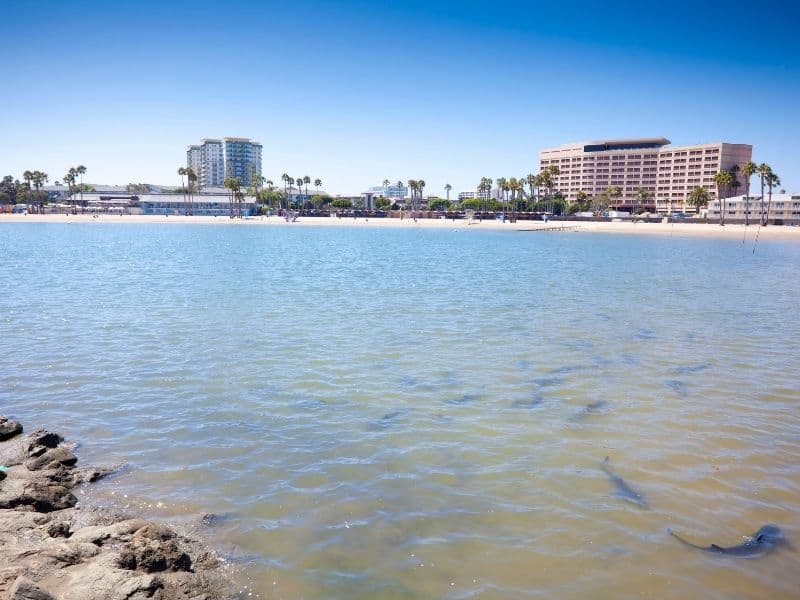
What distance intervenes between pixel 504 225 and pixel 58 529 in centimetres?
14086

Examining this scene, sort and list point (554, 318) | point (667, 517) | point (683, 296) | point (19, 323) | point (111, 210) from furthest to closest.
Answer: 1. point (111, 210)
2. point (683, 296)
3. point (554, 318)
4. point (19, 323)
5. point (667, 517)

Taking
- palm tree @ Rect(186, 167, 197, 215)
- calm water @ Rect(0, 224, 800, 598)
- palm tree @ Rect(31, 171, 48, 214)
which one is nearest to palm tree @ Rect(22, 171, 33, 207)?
palm tree @ Rect(31, 171, 48, 214)

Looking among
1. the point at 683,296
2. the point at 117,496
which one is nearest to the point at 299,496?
the point at 117,496

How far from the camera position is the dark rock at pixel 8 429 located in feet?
33.3

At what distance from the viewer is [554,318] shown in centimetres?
2316

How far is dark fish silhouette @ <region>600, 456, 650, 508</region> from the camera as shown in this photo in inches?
336

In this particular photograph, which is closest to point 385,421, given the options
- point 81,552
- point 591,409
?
point 591,409

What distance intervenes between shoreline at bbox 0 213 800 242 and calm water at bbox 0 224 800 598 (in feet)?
300

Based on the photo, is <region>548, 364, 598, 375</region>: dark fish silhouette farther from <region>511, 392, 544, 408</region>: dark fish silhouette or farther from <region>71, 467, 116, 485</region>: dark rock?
<region>71, 467, 116, 485</region>: dark rock

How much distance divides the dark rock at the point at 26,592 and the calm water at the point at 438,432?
2.17m

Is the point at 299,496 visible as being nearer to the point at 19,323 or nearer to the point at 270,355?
the point at 270,355

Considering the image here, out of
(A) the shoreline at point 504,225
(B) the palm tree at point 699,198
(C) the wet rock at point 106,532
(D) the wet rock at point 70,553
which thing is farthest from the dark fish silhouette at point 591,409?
(B) the palm tree at point 699,198

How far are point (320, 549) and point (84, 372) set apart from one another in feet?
33.0

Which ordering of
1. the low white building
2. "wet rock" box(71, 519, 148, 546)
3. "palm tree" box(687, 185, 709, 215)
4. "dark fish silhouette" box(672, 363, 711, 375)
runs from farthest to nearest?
"palm tree" box(687, 185, 709, 215), the low white building, "dark fish silhouette" box(672, 363, 711, 375), "wet rock" box(71, 519, 148, 546)
